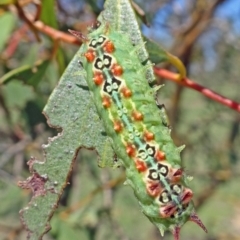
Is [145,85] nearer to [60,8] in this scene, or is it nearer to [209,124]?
[60,8]

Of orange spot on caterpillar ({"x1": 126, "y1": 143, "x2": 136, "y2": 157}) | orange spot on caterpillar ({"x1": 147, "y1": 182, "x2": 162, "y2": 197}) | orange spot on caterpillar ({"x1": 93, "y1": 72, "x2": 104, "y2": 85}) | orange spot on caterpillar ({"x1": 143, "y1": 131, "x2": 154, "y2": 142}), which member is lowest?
orange spot on caterpillar ({"x1": 147, "y1": 182, "x2": 162, "y2": 197})

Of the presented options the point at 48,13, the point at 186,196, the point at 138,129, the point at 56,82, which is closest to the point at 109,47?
the point at 138,129

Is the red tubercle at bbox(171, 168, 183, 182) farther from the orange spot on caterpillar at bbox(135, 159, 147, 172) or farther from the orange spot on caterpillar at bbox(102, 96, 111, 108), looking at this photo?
the orange spot on caterpillar at bbox(102, 96, 111, 108)

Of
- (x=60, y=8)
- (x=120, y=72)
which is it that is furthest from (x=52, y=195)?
(x=60, y=8)

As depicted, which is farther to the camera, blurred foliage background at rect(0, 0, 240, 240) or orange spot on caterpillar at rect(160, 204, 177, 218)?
blurred foliage background at rect(0, 0, 240, 240)

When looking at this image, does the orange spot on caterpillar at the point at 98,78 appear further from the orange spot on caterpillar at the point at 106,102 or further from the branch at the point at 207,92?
the branch at the point at 207,92

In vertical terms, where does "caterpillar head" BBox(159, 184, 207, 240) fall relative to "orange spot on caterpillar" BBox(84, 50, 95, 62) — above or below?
below

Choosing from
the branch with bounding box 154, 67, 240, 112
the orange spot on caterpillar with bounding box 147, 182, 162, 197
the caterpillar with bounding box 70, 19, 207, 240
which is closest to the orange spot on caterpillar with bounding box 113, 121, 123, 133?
the caterpillar with bounding box 70, 19, 207, 240

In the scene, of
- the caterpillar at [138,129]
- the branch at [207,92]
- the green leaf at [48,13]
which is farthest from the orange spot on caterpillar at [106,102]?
the green leaf at [48,13]
